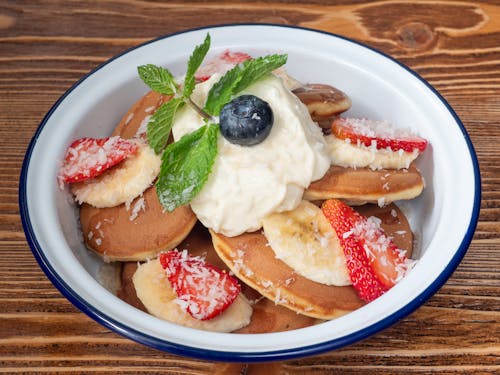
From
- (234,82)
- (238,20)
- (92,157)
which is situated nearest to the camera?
(234,82)

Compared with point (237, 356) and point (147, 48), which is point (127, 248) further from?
point (147, 48)

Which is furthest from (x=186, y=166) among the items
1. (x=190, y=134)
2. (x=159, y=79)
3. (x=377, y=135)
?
(x=377, y=135)

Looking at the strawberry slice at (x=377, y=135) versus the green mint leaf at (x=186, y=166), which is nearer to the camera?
the green mint leaf at (x=186, y=166)

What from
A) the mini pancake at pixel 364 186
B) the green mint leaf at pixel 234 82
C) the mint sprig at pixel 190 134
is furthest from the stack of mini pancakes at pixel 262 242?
the green mint leaf at pixel 234 82

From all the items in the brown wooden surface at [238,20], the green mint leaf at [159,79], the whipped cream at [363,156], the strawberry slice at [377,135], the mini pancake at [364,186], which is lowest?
the brown wooden surface at [238,20]

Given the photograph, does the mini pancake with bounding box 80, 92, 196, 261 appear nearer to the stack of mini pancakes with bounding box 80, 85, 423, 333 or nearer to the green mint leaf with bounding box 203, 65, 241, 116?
the stack of mini pancakes with bounding box 80, 85, 423, 333

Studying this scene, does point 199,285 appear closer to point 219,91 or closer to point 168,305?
point 168,305

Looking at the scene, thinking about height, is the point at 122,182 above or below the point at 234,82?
below

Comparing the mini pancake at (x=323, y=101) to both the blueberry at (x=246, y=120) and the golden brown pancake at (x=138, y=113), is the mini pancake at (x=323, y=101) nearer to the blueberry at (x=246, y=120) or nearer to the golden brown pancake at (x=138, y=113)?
the blueberry at (x=246, y=120)

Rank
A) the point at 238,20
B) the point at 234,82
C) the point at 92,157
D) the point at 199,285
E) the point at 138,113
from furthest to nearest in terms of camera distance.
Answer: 1. the point at 238,20
2. the point at 138,113
3. the point at 92,157
4. the point at 234,82
5. the point at 199,285
